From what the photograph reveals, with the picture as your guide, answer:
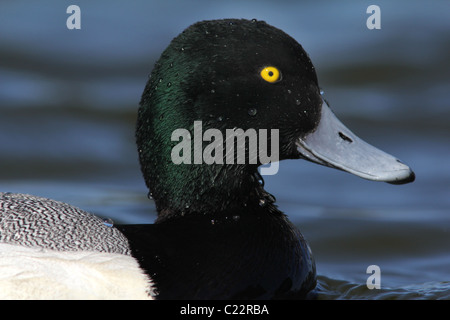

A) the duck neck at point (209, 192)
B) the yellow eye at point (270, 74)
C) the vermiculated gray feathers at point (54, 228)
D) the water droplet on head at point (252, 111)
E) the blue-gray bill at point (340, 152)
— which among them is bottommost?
the vermiculated gray feathers at point (54, 228)

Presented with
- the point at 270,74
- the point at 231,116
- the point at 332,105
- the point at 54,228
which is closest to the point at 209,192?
the point at 231,116

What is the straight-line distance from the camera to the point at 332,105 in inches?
278

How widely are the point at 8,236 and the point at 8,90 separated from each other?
11.6ft

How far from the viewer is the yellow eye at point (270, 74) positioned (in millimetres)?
4039

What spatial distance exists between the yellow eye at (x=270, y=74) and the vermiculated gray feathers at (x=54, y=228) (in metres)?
0.94

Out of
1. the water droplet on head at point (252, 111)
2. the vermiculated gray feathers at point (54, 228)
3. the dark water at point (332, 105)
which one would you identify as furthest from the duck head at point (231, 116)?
the dark water at point (332, 105)

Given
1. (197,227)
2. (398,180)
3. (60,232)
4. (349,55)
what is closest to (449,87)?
A: (349,55)

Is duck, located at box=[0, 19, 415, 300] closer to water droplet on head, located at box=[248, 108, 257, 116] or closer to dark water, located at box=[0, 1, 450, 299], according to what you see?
water droplet on head, located at box=[248, 108, 257, 116]

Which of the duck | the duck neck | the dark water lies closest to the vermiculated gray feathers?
the duck

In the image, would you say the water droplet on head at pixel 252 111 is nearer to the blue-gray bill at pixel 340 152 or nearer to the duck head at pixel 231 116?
the duck head at pixel 231 116

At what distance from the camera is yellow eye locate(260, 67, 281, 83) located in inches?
159
